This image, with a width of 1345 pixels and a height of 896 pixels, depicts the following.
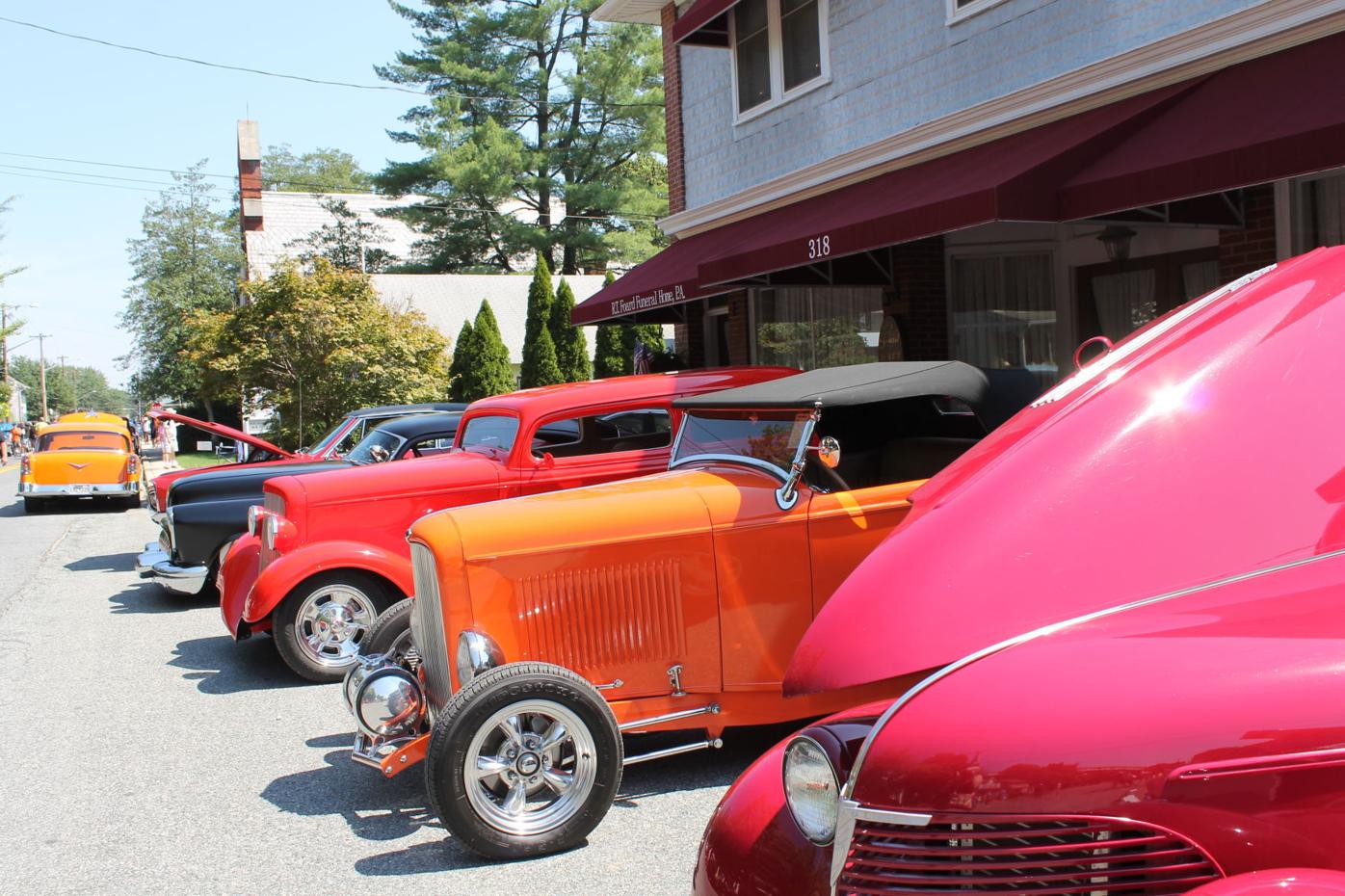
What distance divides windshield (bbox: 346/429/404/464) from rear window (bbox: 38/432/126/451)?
12.2 metres

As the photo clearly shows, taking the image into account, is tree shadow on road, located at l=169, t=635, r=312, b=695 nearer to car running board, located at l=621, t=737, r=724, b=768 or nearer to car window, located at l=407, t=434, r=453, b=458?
car window, located at l=407, t=434, r=453, b=458

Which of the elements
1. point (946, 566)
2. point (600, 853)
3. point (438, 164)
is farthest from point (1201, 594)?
point (438, 164)

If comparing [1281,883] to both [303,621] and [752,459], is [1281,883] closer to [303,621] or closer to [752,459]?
[752,459]

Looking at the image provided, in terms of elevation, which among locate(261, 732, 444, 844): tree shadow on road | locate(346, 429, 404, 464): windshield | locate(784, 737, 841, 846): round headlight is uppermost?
locate(346, 429, 404, 464): windshield

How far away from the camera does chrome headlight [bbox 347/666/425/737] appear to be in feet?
15.6

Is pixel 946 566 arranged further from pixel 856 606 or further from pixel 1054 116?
pixel 1054 116

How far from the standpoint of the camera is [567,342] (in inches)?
1164

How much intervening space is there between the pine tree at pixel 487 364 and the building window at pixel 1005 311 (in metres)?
17.4

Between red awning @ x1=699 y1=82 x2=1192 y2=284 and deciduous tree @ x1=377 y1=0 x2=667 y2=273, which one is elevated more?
deciduous tree @ x1=377 y1=0 x2=667 y2=273

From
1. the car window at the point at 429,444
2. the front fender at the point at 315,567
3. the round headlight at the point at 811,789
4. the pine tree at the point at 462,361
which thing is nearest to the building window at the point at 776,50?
the car window at the point at 429,444

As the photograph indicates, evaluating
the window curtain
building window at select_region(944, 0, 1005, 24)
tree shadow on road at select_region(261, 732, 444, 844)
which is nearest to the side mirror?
tree shadow on road at select_region(261, 732, 444, 844)

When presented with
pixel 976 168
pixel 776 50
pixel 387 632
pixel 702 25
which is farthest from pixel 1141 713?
pixel 702 25

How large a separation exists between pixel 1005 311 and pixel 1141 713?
36.6ft

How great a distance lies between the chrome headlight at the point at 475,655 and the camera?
464 cm
